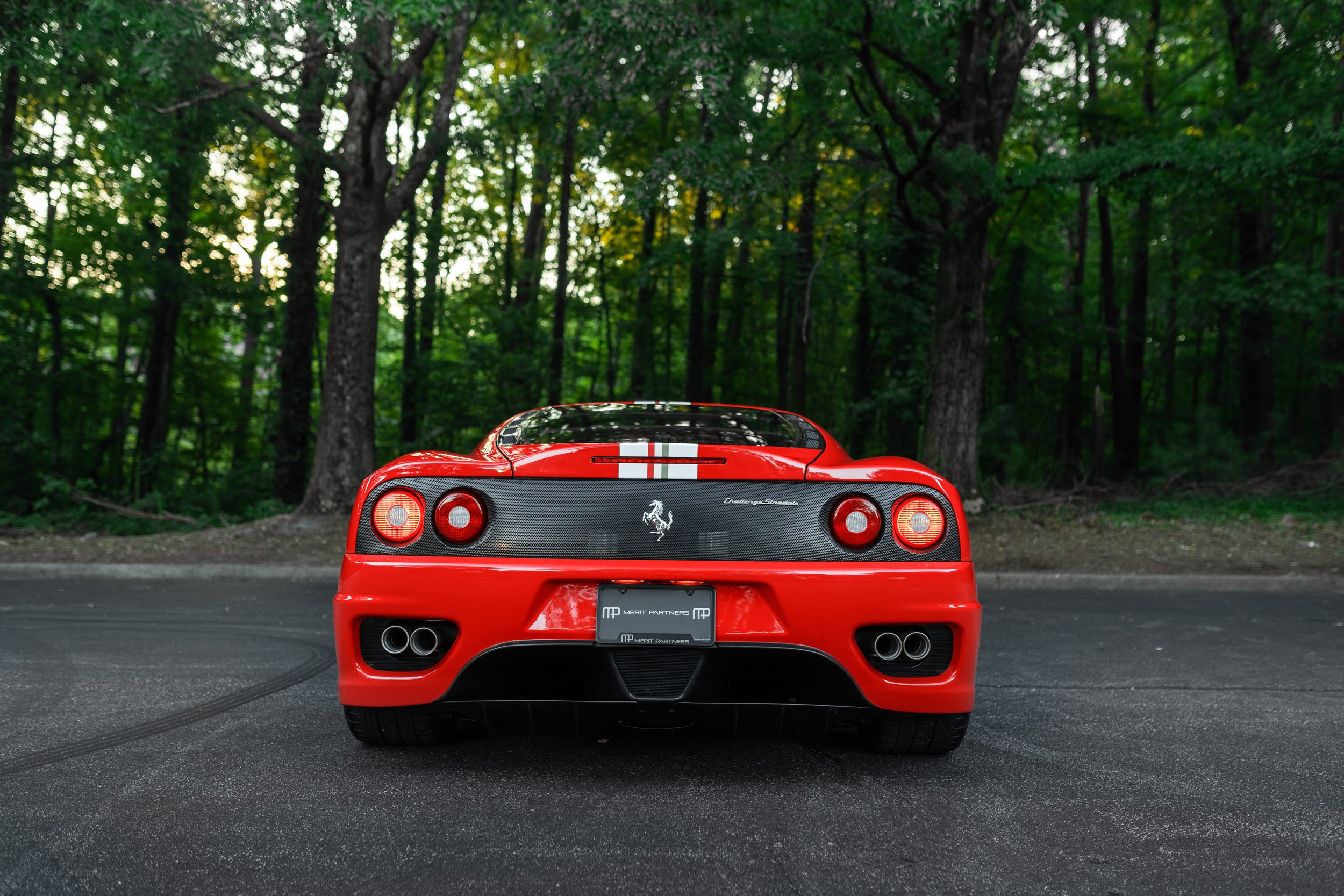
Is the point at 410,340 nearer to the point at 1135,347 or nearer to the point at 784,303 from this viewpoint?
the point at 784,303

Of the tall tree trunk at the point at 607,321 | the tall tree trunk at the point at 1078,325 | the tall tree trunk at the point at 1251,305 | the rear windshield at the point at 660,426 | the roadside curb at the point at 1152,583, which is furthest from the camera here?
the tall tree trunk at the point at 607,321

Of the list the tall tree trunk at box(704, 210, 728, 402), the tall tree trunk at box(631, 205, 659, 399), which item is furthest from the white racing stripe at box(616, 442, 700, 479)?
the tall tree trunk at box(631, 205, 659, 399)

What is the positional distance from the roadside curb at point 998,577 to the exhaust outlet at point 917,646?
19.6 feet

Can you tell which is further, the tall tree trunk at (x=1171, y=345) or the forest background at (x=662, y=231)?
the tall tree trunk at (x=1171, y=345)

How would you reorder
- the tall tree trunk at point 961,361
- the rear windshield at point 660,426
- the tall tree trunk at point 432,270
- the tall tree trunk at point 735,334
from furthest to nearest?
the tall tree trunk at point 735,334 < the tall tree trunk at point 432,270 < the tall tree trunk at point 961,361 < the rear windshield at point 660,426

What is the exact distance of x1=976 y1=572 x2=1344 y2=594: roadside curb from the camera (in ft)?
27.7

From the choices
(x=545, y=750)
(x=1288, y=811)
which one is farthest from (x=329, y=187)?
(x=1288, y=811)

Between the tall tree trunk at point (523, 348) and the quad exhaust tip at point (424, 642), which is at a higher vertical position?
the tall tree trunk at point (523, 348)

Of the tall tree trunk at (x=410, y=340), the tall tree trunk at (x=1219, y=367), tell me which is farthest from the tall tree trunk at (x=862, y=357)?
the tall tree trunk at (x=1219, y=367)

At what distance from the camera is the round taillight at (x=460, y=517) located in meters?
2.87

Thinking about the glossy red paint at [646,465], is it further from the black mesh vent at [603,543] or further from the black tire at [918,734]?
the black tire at [918,734]

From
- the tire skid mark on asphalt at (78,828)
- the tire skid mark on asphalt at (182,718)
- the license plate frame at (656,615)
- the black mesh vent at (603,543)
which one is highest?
the black mesh vent at (603,543)

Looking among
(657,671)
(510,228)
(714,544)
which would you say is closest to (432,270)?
(510,228)

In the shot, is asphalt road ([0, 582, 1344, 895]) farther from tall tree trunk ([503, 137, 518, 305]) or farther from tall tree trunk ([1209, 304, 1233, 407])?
tall tree trunk ([1209, 304, 1233, 407])
